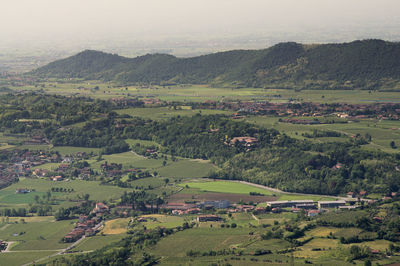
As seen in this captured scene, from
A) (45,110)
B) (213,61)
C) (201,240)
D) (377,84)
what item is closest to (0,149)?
(45,110)

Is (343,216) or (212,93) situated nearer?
(343,216)

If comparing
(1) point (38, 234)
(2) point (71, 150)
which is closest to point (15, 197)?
(1) point (38, 234)

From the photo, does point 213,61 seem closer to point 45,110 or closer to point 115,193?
point 45,110

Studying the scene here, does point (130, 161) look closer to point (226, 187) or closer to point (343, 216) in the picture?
point (226, 187)

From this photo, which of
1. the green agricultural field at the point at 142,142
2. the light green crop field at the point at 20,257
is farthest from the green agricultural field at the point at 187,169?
the light green crop field at the point at 20,257

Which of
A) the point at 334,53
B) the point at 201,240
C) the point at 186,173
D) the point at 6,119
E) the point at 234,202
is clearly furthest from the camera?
the point at 334,53

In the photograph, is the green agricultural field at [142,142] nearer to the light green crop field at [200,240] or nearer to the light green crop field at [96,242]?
the light green crop field at [96,242]
